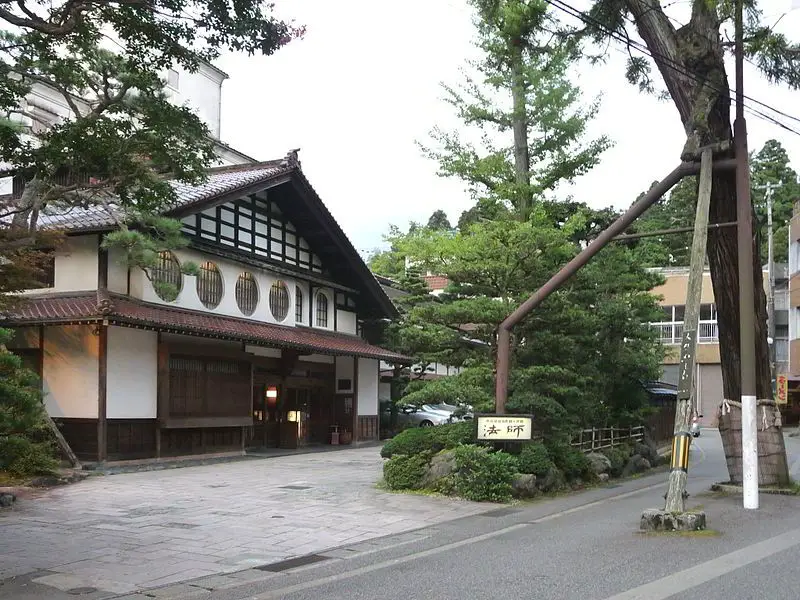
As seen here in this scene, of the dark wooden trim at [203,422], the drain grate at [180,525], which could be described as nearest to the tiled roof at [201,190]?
the dark wooden trim at [203,422]

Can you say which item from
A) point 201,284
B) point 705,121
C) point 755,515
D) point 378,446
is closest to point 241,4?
point 705,121

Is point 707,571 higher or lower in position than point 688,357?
lower

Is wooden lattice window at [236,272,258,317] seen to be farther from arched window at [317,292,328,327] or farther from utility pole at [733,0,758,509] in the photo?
utility pole at [733,0,758,509]

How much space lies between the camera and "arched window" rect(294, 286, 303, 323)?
24.2 metres

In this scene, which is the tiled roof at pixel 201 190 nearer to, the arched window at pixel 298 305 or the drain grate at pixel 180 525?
the arched window at pixel 298 305

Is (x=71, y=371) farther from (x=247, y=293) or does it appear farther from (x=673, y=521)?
(x=673, y=521)

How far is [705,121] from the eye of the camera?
12789 mm

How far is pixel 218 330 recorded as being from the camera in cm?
1842

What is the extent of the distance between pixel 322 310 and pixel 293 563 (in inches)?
681

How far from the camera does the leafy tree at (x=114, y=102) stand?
7535 mm

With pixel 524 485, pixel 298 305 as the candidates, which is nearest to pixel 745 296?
pixel 524 485

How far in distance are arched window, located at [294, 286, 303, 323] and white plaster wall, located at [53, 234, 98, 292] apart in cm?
763

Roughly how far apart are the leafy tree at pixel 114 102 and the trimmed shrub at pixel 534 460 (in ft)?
26.8

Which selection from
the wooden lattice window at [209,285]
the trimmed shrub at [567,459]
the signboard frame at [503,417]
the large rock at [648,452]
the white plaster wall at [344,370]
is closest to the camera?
the signboard frame at [503,417]
